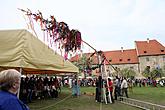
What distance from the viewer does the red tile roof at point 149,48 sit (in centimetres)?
7950

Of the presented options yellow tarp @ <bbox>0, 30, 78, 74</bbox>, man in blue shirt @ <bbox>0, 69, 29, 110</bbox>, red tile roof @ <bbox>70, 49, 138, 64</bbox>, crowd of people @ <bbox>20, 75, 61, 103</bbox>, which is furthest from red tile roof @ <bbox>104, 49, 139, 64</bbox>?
man in blue shirt @ <bbox>0, 69, 29, 110</bbox>

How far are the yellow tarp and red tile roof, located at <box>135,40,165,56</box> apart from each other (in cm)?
7124

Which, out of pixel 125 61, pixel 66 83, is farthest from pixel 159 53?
pixel 66 83

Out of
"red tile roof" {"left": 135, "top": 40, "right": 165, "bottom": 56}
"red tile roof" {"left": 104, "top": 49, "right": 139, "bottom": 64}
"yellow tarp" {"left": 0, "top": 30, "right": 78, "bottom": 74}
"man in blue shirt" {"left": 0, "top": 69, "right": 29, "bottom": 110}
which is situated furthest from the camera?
"red tile roof" {"left": 104, "top": 49, "right": 139, "bottom": 64}

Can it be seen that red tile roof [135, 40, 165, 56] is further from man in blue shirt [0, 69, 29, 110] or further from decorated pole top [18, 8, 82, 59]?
man in blue shirt [0, 69, 29, 110]

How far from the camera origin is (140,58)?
80.1 meters

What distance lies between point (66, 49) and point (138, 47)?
7163 centimetres

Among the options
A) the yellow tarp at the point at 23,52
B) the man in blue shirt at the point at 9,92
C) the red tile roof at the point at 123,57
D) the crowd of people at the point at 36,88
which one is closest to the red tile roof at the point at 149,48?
the red tile roof at the point at 123,57

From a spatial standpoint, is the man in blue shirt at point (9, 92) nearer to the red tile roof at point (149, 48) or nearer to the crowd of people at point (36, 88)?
the crowd of people at point (36, 88)

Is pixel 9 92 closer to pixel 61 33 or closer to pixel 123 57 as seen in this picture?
pixel 61 33

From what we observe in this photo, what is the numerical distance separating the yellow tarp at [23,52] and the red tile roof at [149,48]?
234 ft

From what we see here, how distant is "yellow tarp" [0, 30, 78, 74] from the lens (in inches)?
356

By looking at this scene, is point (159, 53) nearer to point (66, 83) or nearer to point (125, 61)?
point (125, 61)

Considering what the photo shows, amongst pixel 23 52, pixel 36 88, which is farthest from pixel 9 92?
pixel 36 88
